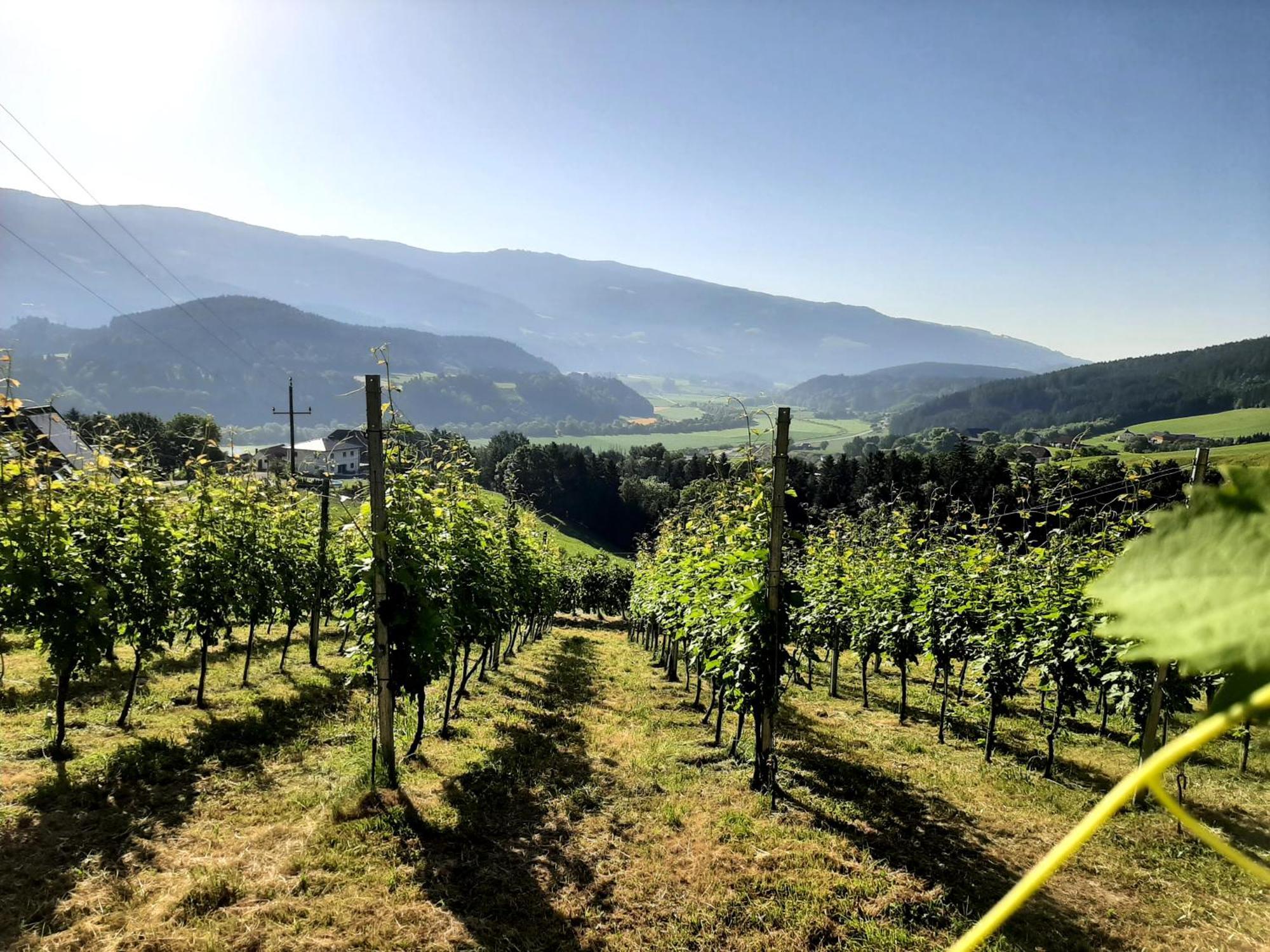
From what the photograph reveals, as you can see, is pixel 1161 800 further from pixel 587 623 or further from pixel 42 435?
pixel 587 623

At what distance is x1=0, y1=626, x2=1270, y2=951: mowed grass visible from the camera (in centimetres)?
622

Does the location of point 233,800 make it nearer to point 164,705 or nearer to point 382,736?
point 382,736

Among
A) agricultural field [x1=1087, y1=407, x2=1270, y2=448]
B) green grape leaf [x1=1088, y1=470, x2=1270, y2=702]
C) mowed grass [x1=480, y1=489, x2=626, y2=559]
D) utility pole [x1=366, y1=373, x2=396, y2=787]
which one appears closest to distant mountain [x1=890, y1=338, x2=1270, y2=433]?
agricultural field [x1=1087, y1=407, x2=1270, y2=448]

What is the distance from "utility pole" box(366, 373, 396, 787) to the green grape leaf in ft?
27.1

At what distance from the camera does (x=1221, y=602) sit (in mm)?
418

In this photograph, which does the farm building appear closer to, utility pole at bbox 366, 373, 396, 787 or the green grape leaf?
utility pole at bbox 366, 373, 396, 787

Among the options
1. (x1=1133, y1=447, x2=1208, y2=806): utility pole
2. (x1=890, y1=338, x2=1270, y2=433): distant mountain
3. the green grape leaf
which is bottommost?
(x1=1133, y1=447, x2=1208, y2=806): utility pole

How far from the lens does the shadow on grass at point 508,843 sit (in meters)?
6.42

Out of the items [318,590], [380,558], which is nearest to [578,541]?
[318,590]

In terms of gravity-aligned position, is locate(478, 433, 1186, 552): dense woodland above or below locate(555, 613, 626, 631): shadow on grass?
above

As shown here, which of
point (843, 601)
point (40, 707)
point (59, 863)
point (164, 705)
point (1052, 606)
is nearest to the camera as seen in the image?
point (59, 863)

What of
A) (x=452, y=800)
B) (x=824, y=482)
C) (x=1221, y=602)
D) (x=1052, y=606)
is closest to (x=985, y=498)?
(x=824, y=482)

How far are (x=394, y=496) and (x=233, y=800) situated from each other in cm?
456

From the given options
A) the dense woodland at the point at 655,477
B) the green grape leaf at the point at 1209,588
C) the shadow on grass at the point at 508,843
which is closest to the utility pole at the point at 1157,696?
the shadow on grass at the point at 508,843
